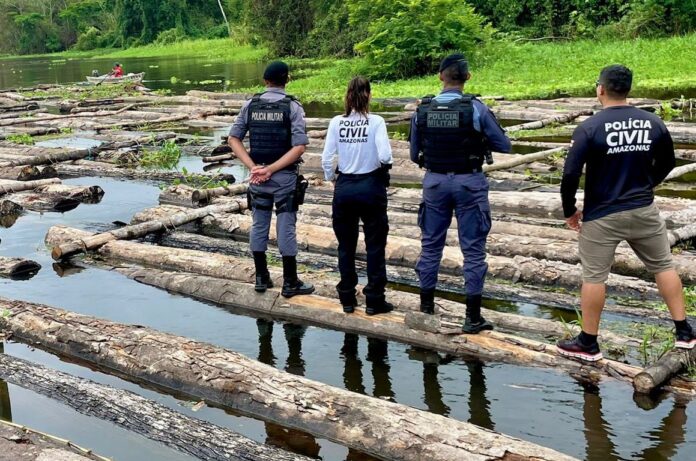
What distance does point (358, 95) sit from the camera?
660 centimetres

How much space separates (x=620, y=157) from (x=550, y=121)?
12.6 m

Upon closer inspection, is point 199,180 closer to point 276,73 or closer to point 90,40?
point 276,73

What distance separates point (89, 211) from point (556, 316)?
8442 millimetres

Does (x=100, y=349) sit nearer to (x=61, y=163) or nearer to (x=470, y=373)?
(x=470, y=373)

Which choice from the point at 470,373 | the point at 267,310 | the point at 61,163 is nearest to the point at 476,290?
the point at 470,373

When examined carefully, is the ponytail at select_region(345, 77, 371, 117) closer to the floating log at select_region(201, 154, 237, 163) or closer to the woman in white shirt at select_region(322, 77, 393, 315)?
the woman in white shirt at select_region(322, 77, 393, 315)

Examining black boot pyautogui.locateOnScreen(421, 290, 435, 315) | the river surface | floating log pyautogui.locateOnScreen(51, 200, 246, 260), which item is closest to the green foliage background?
floating log pyautogui.locateOnScreen(51, 200, 246, 260)

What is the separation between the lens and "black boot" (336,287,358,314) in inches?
281

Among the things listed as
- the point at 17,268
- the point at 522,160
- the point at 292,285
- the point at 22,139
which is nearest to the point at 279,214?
the point at 292,285

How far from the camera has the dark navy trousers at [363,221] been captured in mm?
6715

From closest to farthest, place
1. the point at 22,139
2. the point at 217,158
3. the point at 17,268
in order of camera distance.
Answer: the point at 17,268 < the point at 217,158 < the point at 22,139

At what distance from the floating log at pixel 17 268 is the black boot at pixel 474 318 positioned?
5711 millimetres

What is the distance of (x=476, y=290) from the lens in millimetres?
6371

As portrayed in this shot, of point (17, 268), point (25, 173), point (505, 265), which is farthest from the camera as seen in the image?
point (25, 173)
